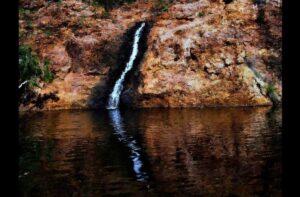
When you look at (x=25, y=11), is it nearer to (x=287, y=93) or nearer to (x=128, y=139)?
(x=128, y=139)

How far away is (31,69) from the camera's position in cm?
5353

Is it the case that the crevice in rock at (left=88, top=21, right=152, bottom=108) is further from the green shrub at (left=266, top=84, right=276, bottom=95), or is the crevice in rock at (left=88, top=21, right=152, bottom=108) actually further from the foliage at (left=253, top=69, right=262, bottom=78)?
the green shrub at (left=266, top=84, right=276, bottom=95)

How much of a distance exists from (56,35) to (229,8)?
2548cm

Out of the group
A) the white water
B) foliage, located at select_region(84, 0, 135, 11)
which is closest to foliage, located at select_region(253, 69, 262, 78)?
the white water

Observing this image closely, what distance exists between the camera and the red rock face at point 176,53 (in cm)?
5069

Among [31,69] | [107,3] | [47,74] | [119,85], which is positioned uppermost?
[107,3]

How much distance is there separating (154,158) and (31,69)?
3745 centimetres

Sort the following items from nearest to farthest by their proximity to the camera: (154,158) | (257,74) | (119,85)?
(154,158) < (257,74) < (119,85)

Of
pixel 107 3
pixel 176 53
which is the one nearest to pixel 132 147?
pixel 176 53

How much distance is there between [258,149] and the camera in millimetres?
21531

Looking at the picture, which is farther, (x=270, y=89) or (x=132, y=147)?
(x=270, y=89)

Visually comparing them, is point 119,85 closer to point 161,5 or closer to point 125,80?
point 125,80

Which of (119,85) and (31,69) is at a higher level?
(31,69)

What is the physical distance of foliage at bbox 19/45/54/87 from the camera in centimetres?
5300
